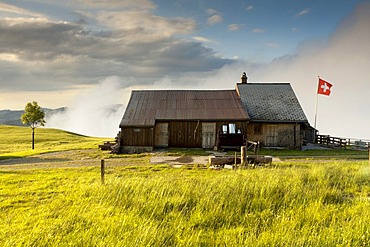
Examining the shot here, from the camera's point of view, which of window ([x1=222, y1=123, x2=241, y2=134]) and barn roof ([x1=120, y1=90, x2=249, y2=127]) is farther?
barn roof ([x1=120, y1=90, x2=249, y2=127])

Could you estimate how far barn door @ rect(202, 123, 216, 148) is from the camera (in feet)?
95.2

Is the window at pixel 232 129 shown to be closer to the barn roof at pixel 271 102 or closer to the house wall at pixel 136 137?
the barn roof at pixel 271 102

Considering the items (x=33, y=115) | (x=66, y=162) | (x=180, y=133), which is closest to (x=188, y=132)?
(x=180, y=133)

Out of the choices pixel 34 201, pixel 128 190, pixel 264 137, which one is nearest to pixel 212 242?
pixel 128 190

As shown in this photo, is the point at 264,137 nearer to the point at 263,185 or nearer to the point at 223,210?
the point at 263,185

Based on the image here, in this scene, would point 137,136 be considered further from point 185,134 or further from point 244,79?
point 244,79

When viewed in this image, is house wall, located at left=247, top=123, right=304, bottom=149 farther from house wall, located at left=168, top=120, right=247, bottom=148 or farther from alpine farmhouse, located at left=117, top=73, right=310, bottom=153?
house wall, located at left=168, top=120, right=247, bottom=148

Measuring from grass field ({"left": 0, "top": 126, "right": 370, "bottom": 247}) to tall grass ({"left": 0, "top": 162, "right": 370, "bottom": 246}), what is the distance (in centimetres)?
2

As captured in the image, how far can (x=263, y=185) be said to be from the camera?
402 inches

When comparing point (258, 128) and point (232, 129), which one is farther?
point (258, 128)

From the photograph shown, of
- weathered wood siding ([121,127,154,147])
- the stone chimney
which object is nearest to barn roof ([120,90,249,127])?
weathered wood siding ([121,127,154,147])

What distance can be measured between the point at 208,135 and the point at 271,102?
7914 mm

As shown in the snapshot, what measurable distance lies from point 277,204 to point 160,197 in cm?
338

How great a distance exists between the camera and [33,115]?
44.0 m
